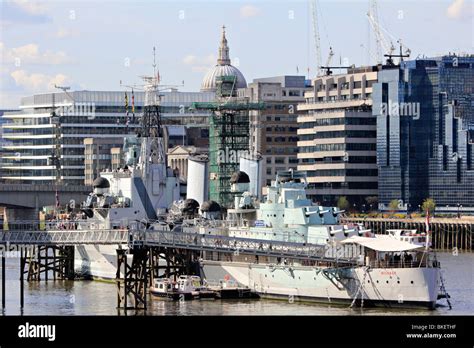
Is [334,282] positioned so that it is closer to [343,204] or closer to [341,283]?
[341,283]

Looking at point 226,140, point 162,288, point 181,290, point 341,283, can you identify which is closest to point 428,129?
point 226,140

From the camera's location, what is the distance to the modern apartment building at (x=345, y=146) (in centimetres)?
18838

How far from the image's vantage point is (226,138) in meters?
146

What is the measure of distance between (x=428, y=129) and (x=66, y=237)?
8727 cm

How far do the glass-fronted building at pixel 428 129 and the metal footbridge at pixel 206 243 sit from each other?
88.1 meters

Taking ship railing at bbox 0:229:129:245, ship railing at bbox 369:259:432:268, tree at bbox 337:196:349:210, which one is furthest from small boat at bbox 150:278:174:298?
tree at bbox 337:196:349:210

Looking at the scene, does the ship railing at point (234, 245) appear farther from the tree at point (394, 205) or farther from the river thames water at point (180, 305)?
the tree at point (394, 205)

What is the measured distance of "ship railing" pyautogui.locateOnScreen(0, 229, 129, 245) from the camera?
90438 mm

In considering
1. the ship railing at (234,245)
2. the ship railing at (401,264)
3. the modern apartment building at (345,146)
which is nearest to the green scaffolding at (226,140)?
the modern apartment building at (345,146)

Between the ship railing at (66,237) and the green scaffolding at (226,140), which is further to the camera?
the green scaffolding at (226,140)

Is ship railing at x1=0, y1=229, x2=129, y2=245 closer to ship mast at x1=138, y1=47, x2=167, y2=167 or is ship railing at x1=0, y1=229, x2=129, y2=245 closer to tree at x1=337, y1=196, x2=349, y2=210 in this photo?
ship mast at x1=138, y1=47, x2=167, y2=167

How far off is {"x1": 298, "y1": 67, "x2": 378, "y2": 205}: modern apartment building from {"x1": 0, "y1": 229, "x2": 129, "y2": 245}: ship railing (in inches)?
3563
